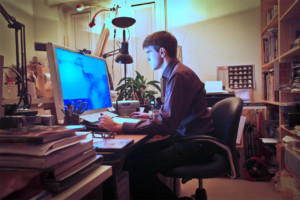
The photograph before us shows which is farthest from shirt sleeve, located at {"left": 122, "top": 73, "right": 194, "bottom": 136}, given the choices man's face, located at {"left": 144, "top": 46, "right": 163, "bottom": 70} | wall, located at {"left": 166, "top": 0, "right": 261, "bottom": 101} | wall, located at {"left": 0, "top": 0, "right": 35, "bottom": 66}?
wall, located at {"left": 0, "top": 0, "right": 35, "bottom": 66}

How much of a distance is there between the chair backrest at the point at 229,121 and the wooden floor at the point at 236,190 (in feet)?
3.17

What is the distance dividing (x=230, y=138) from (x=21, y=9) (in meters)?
3.58

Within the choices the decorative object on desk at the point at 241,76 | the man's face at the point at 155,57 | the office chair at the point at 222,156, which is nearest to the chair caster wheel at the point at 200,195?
the office chair at the point at 222,156

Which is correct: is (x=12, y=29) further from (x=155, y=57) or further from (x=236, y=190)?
(x=236, y=190)

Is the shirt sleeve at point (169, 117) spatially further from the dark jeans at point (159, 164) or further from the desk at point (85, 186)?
the desk at point (85, 186)

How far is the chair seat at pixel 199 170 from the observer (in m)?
1.10

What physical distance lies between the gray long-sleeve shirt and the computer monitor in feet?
1.02

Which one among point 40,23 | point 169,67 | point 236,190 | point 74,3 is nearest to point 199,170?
point 169,67

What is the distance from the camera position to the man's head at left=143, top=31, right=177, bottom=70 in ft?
4.55

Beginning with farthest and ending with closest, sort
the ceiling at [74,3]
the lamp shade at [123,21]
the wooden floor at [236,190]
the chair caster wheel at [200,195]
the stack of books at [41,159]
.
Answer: the ceiling at [74,3], the wooden floor at [236,190], the lamp shade at [123,21], the chair caster wheel at [200,195], the stack of books at [41,159]

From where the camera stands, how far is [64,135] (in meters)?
0.54

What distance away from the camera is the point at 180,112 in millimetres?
1128

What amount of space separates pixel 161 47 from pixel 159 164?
728 mm

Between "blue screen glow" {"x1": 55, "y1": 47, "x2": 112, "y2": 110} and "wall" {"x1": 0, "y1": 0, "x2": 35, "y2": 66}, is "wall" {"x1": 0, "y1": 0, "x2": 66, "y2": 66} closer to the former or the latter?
"wall" {"x1": 0, "y1": 0, "x2": 35, "y2": 66}
